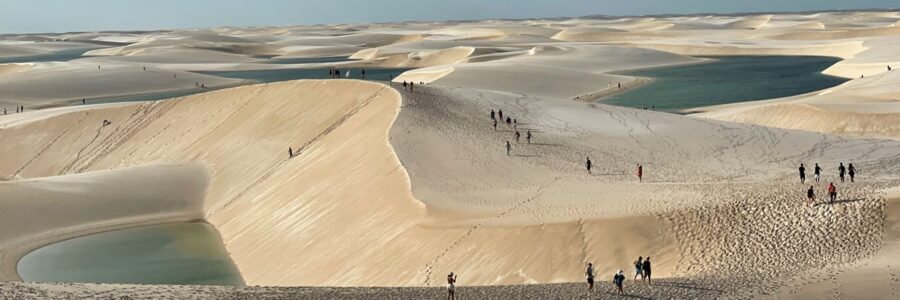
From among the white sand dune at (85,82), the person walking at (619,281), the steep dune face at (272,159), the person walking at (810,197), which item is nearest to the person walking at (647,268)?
the person walking at (619,281)

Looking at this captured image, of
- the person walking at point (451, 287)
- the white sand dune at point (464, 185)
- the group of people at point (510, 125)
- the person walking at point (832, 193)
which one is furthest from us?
the group of people at point (510, 125)

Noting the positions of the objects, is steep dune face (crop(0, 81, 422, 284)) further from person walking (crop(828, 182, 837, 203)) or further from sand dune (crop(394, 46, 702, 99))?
sand dune (crop(394, 46, 702, 99))

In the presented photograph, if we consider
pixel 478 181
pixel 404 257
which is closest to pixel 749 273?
pixel 404 257

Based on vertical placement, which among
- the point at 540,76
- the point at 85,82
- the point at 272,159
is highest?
the point at 272,159

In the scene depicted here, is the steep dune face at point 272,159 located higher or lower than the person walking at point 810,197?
lower

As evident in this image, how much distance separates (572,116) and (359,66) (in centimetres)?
7058

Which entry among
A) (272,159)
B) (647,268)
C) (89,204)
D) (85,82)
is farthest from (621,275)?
(85,82)

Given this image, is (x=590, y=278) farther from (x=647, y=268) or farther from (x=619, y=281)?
(x=647, y=268)

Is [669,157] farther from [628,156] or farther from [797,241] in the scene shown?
[797,241]

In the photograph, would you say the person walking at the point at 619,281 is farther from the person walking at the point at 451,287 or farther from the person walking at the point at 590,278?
the person walking at the point at 451,287

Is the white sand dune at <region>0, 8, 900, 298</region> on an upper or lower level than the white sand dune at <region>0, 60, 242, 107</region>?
A: upper

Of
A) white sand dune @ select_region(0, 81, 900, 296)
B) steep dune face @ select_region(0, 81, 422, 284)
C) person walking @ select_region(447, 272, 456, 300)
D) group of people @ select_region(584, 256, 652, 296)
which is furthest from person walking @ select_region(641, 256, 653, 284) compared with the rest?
steep dune face @ select_region(0, 81, 422, 284)

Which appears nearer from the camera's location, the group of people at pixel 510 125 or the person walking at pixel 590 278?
the person walking at pixel 590 278

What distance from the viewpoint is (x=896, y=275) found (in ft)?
47.6
